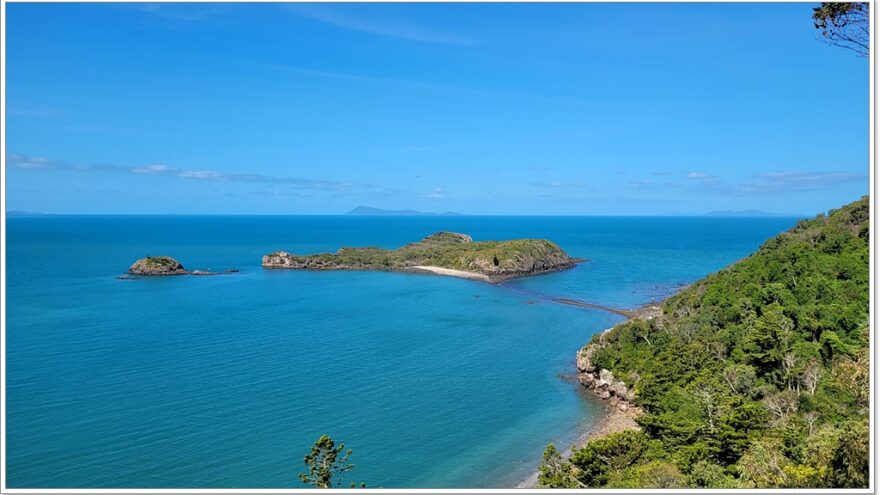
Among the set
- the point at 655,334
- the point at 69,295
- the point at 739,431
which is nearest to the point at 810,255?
the point at 655,334

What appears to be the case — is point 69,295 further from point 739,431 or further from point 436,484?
point 739,431

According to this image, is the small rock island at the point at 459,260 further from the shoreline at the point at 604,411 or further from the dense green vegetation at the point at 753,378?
the shoreline at the point at 604,411

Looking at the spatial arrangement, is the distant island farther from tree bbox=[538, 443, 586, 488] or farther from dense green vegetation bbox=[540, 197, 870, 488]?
tree bbox=[538, 443, 586, 488]

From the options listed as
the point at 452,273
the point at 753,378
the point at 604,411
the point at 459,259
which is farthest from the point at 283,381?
the point at 459,259

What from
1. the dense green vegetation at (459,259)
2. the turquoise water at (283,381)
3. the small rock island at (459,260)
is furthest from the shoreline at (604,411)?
the dense green vegetation at (459,259)

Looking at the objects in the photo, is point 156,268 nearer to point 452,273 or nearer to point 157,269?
point 157,269

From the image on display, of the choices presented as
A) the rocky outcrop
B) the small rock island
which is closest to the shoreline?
the rocky outcrop
